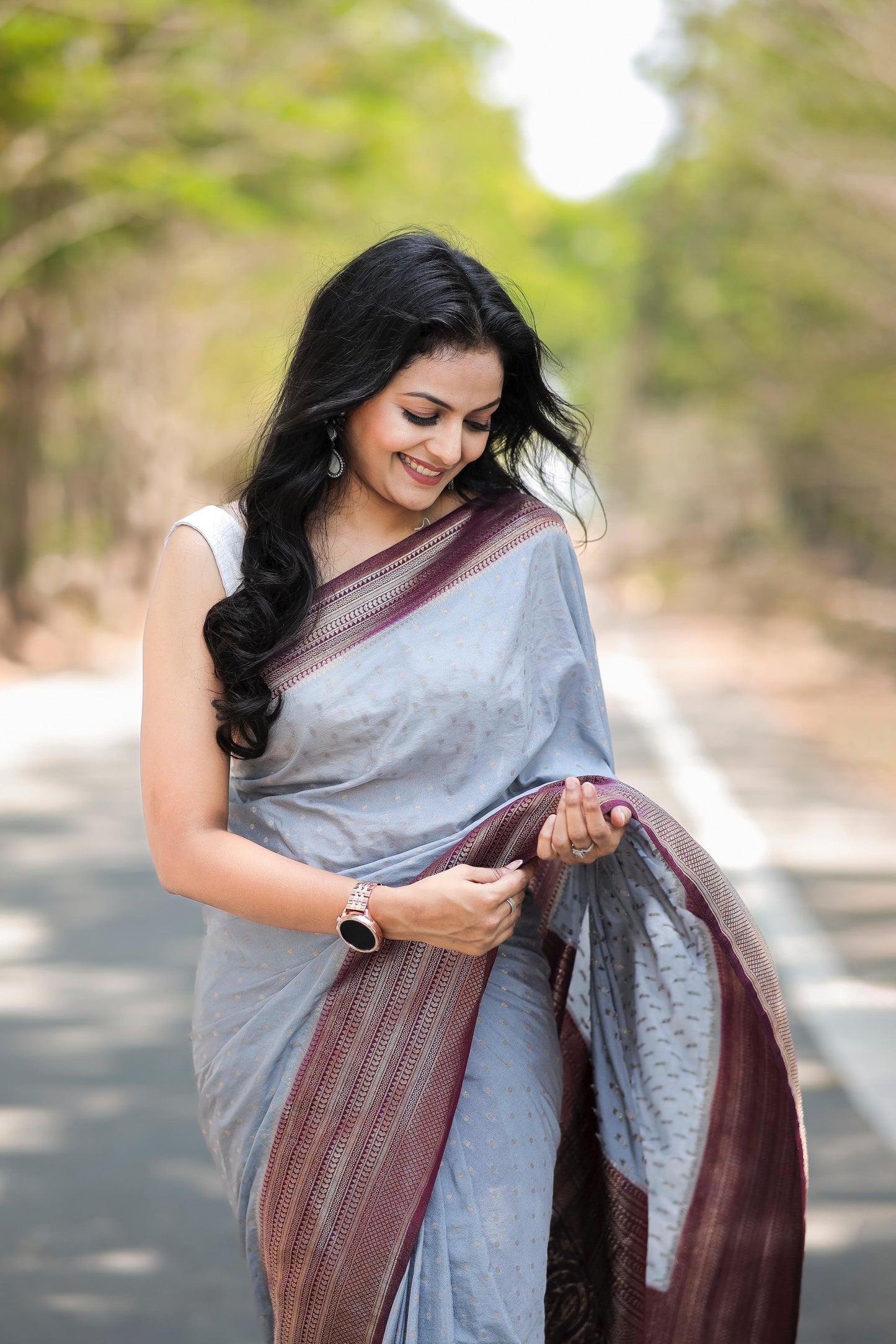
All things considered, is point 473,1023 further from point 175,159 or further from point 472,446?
point 175,159

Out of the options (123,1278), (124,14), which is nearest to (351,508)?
(123,1278)

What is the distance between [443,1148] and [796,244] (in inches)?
770

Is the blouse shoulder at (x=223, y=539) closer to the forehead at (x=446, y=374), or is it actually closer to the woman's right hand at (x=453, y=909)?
the forehead at (x=446, y=374)

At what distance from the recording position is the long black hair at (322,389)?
2.21 m

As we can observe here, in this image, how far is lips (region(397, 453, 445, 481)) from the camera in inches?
89.7

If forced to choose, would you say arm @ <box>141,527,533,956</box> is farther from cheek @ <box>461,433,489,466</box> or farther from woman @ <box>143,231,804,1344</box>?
cheek @ <box>461,433,489,466</box>

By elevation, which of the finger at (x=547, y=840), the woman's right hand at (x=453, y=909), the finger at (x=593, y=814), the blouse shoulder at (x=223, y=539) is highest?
the blouse shoulder at (x=223, y=539)

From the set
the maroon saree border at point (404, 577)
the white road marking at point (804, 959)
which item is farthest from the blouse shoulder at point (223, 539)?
the white road marking at point (804, 959)

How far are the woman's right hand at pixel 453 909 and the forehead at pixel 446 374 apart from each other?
0.68m

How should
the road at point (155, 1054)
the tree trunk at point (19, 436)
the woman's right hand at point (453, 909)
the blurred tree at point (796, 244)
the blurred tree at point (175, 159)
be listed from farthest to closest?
the tree trunk at point (19, 436)
the blurred tree at point (796, 244)
the blurred tree at point (175, 159)
the road at point (155, 1054)
the woman's right hand at point (453, 909)

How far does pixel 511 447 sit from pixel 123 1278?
229 centimetres

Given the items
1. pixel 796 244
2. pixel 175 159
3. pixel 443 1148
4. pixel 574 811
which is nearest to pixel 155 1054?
pixel 443 1148

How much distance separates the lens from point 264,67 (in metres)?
15.4

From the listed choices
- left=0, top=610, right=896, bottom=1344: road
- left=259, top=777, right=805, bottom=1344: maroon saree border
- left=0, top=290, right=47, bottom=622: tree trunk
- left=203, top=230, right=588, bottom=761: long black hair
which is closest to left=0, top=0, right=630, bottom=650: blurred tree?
left=0, top=290, right=47, bottom=622: tree trunk
